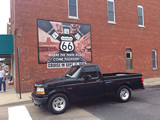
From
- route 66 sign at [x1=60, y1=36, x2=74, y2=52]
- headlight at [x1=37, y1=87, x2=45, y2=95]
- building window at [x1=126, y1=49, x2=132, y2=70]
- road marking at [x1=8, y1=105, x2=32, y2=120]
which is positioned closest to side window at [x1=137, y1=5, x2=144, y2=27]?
building window at [x1=126, y1=49, x2=132, y2=70]

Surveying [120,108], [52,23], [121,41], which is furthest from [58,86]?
[121,41]

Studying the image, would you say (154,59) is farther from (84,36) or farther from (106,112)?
(106,112)

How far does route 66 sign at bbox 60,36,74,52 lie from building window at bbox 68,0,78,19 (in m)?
1.81

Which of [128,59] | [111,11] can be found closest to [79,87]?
[128,59]

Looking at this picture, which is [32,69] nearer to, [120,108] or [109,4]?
[120,108]

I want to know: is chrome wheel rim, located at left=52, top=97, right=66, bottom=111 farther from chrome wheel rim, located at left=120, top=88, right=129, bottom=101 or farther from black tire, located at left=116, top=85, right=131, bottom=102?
chrome wheel rim, located at left=120, top=88, right=129, bottom=101

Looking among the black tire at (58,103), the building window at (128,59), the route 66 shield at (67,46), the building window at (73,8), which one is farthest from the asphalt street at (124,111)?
the building window at (128,59)

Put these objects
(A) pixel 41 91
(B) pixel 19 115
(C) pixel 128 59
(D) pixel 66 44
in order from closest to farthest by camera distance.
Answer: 1. (A) pixel 41 91
2. (B) pixel 19 115
3. (D) pixel 66 44
4. (C) pixel 128 59

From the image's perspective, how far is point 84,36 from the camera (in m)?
11.5

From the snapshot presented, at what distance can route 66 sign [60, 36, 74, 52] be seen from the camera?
34.7 feet

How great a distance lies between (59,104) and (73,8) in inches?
324

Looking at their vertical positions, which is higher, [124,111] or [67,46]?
[67,46]

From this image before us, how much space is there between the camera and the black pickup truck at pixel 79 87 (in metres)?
5.26

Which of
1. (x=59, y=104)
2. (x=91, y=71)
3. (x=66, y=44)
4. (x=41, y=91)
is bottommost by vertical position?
(x=59, y=104)
